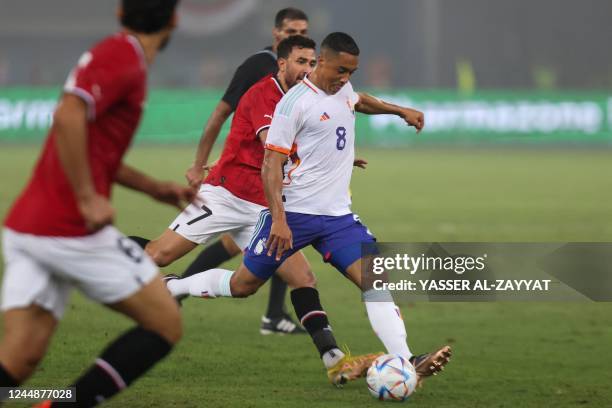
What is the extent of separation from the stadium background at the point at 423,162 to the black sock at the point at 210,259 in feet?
1.63

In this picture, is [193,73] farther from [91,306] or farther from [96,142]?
[96,142]

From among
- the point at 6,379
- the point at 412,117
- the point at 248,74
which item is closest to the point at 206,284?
the point at 248,74

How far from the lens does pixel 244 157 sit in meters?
8.23

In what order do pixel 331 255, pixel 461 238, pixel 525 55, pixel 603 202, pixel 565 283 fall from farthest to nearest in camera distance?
1. pixel 525 55
2. pixel 603 202
3. pixel 461 238
4. pixel 565 283
5. pixel 331 255

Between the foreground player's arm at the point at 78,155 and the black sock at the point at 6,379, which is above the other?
the foreground player's arm at the point at 78,155

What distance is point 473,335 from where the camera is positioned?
30.3 ft

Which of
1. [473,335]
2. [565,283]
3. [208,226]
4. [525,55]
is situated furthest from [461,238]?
[525,55]

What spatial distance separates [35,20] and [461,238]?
37.0 meters

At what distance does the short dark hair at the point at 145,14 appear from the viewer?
506 cm

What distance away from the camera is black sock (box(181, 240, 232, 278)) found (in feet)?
30.1

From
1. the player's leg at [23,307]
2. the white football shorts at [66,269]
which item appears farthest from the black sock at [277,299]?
the player's leg at [23,307]

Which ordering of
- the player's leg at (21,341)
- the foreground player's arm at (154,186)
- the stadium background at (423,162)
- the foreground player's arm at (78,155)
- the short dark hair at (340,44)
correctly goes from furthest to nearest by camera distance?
the stadium background at (423,162), the short dark hair at (340,44), the foreground player's arm at (154,186), the player's leg at (21,341), the foreground player's arm at (78,155)

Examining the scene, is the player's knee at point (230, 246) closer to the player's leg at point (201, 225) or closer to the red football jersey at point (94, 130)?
the player's leg at point (201, 225)

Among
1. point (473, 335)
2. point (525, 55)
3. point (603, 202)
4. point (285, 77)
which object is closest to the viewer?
point (285, 77)
